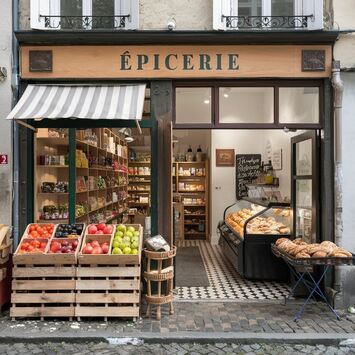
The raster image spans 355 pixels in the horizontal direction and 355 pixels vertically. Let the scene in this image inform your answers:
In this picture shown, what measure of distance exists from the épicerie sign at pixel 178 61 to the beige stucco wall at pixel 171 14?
440mm

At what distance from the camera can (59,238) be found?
596 centimetres

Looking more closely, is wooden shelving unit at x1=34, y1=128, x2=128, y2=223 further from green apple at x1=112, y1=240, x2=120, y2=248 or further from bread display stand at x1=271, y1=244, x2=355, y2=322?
→ bread display stand at x1=271, y1=244, x2=355, y2=322

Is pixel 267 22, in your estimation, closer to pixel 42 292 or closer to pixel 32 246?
pixel 32 246

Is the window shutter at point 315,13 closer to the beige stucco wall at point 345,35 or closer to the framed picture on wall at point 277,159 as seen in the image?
the beige stucco wall at point 345,35

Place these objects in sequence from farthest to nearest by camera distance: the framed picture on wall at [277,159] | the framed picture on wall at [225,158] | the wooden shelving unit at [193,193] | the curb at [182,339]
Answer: the wooden shelving unit at [193,193]
the framed picture on wall at [225,158]
the framed picture on wall at [277,159]
the curb at [182,339]

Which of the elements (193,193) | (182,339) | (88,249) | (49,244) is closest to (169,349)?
(182,339)

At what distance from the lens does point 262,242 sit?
7.70 m

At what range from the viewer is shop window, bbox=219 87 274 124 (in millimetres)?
6562

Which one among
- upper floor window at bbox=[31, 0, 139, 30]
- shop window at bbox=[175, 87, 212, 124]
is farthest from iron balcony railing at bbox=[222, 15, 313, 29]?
upper floor window at bbox=[31, 0, 139, 30]

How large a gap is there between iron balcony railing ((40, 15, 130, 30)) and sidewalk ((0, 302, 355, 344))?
4.44 m

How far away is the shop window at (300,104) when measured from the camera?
661cm

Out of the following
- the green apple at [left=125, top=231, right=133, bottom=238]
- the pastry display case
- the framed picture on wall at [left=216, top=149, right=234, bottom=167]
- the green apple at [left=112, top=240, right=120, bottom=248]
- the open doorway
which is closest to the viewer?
the green apple at [left=112, top=240, right=120, bottom=248]

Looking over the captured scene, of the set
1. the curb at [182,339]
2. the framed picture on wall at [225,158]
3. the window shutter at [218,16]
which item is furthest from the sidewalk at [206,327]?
the framed picture on wall at [225,158]

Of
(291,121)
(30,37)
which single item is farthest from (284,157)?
(30,37)
